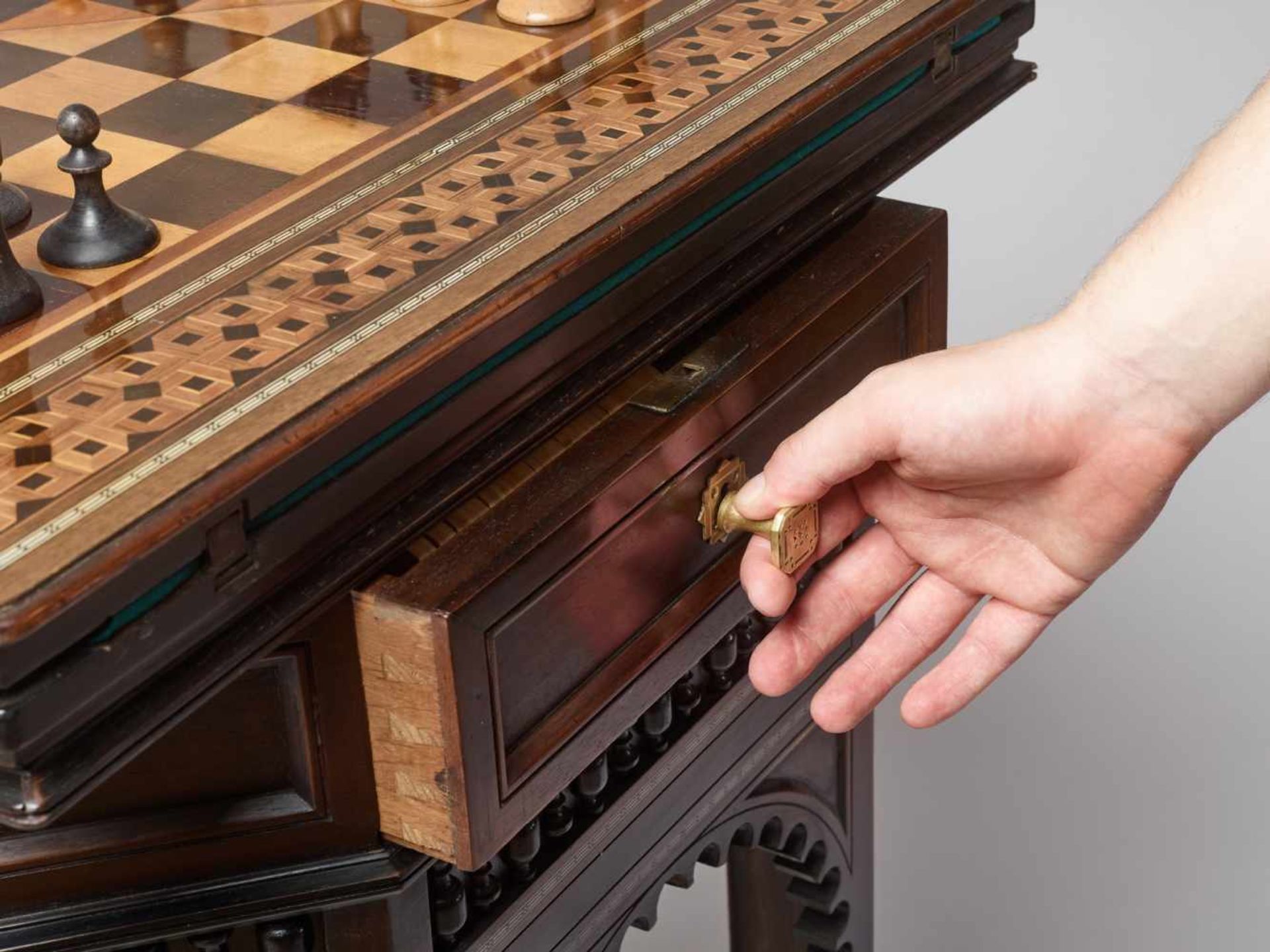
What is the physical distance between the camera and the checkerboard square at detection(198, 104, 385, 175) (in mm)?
1160

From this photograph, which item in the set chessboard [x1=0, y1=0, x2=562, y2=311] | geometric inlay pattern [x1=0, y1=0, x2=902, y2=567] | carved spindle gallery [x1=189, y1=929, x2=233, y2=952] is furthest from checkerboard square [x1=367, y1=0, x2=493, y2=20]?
carved spindle gallery [x1=189, y1=929, x2=233, y2=952]

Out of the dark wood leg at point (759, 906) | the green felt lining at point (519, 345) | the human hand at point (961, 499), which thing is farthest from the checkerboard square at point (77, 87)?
the dark wood leg at point (759, 906)

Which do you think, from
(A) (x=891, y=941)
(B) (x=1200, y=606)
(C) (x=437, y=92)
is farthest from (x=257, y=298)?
(B) (x=1200, y=606)

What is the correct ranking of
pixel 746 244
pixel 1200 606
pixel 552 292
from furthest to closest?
pixel 1200 606 → pixel 746 244 → pixel 552 292

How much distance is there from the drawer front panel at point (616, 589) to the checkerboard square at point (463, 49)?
0.25 m

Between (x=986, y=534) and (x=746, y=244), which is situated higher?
(x=746, y=244)

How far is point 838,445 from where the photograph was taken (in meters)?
1.09

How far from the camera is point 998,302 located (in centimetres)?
254

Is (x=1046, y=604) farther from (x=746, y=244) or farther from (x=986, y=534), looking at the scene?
(x=746, y=244)

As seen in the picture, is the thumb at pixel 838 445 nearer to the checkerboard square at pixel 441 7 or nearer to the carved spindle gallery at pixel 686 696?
the carved spindle gallery at pixel 686 696

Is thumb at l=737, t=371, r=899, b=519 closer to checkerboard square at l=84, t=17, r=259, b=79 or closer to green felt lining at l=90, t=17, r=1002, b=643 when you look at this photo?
green felt lining at l=90, t=17, r=1002, b=643

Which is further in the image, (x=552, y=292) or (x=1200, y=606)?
(x=1200, y=606)

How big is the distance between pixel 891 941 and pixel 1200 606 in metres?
0.53

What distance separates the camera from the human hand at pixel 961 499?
108 centimetres
